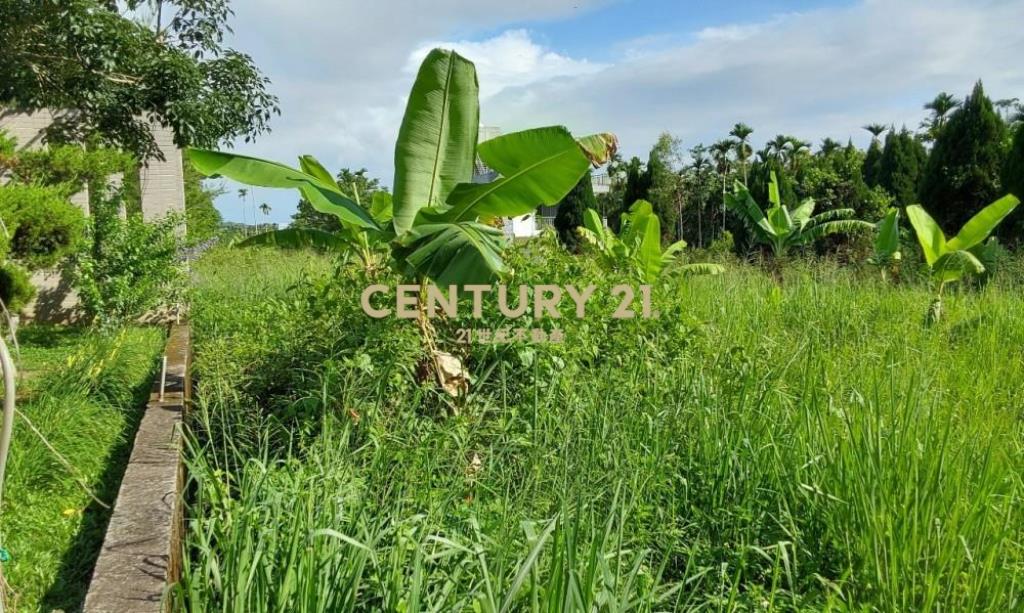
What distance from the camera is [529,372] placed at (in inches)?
143

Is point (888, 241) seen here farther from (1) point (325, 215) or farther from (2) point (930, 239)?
(1) point (325, 215)

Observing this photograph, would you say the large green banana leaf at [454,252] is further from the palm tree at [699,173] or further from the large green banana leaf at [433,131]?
the palm tree at [699,173]

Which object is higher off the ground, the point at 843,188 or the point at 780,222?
the point at 843,188

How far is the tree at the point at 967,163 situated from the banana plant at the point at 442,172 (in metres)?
14.8

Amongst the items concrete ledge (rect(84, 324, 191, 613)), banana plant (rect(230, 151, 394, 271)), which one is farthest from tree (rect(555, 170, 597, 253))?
concrete ledge (rect(84, 324, 191, 613))

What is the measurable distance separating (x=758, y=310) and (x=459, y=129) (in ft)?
9.48

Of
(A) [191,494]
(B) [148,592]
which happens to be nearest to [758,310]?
(A) [191,494]

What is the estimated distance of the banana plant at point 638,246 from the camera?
6318mm

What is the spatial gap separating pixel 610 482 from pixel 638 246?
5.00m

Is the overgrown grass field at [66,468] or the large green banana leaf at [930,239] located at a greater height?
the large green banana leaf at [930,239]

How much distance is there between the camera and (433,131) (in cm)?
423

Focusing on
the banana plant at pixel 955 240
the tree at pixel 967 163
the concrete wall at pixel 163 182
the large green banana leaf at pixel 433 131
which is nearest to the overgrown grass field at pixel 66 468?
the large green banana leaf at pixel 433 131

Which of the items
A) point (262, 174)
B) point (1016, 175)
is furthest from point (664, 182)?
point (262, 174)

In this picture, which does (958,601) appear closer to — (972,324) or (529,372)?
(529,372)
